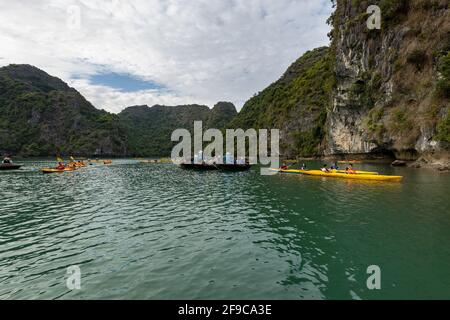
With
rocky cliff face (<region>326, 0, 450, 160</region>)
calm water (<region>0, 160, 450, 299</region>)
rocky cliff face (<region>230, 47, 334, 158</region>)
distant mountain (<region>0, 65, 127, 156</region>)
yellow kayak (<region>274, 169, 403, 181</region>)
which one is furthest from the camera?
distant mountain (<region>0, 65, 127, 156</region>)

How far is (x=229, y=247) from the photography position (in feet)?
41.7

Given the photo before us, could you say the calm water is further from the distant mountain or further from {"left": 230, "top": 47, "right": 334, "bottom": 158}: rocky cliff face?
the distant mountain

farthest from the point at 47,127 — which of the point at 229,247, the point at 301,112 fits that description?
the point at 229,247

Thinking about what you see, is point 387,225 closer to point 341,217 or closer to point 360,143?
point 341,217

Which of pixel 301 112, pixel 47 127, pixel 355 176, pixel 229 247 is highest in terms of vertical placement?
pixel 47 127

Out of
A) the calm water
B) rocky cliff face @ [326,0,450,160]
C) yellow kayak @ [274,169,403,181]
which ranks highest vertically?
rocky cliff face @ [326,0,450,160]

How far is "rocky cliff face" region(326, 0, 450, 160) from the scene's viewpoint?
45906mm

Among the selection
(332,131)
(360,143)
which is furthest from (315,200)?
(332,131)

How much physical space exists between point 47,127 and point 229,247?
20314 cm

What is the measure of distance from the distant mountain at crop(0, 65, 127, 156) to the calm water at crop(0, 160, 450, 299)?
170m

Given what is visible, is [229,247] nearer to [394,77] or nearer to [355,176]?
[355,176]

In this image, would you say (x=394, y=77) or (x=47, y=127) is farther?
(x=47, y=127)

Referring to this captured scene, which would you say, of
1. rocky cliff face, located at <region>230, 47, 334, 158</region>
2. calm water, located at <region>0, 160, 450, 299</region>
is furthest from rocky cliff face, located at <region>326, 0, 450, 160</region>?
calm water, located at <region>0, 160, 450, 299</region>
